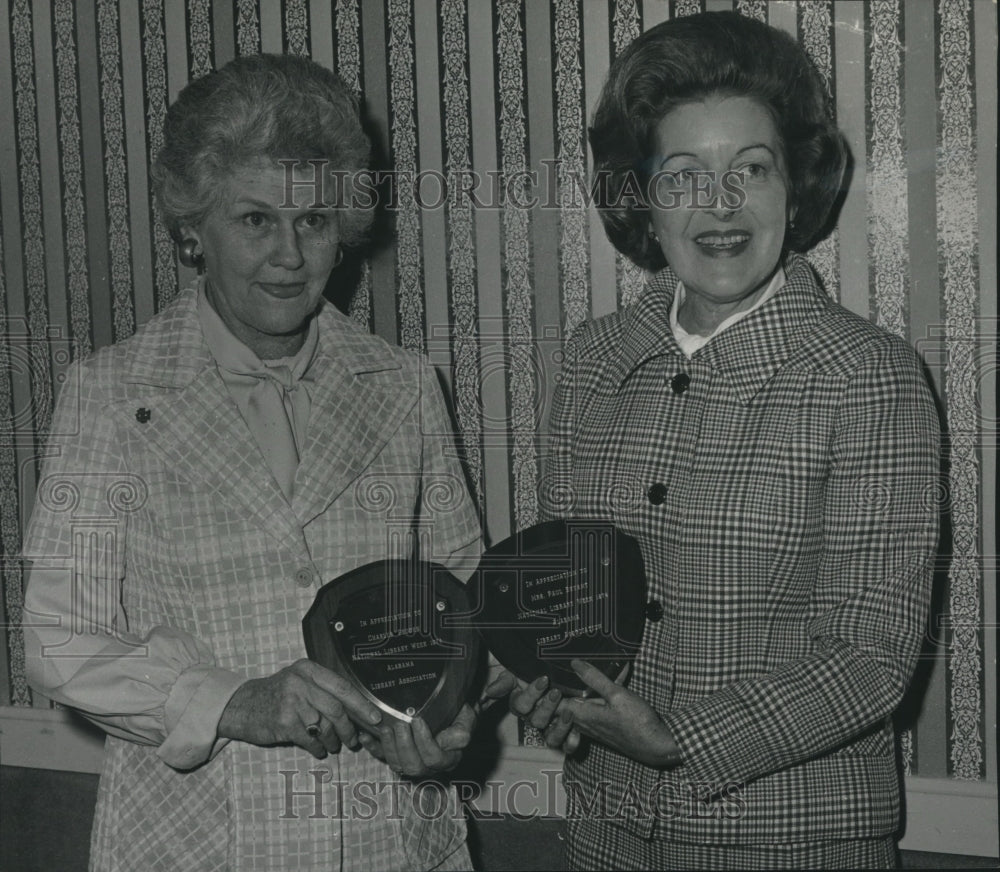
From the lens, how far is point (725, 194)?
1.61 metres

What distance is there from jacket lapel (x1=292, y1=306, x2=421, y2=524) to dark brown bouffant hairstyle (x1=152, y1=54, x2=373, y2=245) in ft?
0.86

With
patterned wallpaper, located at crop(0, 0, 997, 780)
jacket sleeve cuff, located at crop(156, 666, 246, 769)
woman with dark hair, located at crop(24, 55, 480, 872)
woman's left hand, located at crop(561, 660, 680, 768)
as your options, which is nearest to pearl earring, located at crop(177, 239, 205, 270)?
woman with dark hair, located at crop(24, 55, 480, 872)

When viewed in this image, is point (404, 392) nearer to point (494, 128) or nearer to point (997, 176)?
point (494, 128)

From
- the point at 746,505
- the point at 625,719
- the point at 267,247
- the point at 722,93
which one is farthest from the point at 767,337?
the point at 267,247

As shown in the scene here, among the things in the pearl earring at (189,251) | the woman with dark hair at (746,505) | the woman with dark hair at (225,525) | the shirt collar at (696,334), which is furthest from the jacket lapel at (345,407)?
the shirt collar at (696,334)

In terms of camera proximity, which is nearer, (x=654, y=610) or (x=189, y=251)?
(x=654, y=610)

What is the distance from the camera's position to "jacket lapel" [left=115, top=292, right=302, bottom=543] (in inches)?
67.2

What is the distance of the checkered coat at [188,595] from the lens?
1632mm

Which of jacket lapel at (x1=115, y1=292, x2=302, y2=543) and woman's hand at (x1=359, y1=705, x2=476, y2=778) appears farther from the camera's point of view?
jacket lapel at (x1=115, y1=292, x2=302, y2=543)

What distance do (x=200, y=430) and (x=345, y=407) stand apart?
0.23 metres

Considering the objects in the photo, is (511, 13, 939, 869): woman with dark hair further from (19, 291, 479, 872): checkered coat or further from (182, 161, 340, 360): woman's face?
(182, 161, 340, 360): woman's face

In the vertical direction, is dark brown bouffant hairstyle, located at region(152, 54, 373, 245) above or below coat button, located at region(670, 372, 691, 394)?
above

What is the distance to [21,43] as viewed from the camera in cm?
230

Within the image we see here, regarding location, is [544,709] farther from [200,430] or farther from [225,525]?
[200,430]
